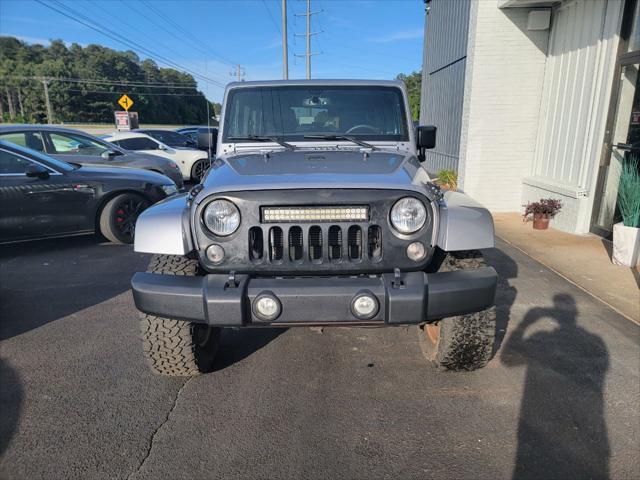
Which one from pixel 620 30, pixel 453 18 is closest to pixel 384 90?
pixel 620 30

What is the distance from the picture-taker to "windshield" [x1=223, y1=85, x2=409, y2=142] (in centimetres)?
375

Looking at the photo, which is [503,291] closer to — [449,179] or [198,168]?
[449,179]

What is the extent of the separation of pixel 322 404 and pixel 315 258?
93 centimetres

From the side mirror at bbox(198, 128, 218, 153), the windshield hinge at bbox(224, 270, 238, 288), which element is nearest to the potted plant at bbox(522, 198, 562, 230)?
the side mirror at bbox(198, 128, 218, 153)

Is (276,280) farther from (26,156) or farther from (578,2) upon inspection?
(578,2)

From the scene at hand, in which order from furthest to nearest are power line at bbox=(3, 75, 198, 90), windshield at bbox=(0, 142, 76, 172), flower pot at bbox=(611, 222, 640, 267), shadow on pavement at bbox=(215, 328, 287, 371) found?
power line at bbox=(3, 75, 198, 90) → windshield at bbox=(0, 142, 76, 172) → flower pot at bbox=(611, 222, 640, 267) → shadow on pavement at bbox=(215, 328, 287, 371)

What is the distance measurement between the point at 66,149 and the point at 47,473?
A: 6.70 metres

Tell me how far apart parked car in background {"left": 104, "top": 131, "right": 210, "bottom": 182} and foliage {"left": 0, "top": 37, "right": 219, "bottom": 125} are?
54649 millimetres

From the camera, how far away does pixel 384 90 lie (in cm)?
387

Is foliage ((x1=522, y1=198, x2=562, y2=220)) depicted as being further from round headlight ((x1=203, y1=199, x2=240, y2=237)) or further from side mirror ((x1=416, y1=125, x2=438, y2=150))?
round headlight ((x1=203, y1=199, x2=240, y2=237))

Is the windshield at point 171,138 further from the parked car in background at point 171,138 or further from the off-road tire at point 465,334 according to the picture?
the off-road tire at point 465,334

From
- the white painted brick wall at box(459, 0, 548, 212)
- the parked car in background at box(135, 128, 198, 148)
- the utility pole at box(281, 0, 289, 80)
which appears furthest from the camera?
the utility pole at box(281, 0, 289, 80)

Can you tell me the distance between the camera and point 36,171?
19.3 feet

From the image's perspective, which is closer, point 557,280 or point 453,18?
point 557,280
